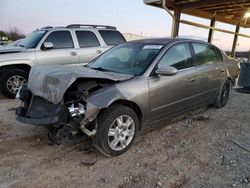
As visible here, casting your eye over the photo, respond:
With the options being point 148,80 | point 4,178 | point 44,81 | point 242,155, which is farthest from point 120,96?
point 242,155

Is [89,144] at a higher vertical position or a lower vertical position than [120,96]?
lower

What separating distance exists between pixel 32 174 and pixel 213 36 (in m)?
11.2

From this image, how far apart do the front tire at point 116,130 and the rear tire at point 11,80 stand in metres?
4.20

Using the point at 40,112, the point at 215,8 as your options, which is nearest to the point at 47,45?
the point at 40,112

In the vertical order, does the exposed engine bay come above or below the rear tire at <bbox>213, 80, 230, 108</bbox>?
above

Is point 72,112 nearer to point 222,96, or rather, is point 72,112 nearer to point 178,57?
point 178,57

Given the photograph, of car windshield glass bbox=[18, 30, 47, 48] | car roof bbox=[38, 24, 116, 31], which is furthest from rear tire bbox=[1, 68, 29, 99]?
car roof bbox=[38, 24, 116, 31]

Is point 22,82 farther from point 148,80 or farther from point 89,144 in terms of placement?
point 148,80

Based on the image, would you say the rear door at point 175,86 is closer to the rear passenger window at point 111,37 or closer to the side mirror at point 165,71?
the side mirror at point 165,71

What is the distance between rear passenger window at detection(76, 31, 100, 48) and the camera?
745cm

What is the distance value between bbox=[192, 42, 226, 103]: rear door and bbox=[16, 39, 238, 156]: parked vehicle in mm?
21

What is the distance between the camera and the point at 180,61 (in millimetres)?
4301

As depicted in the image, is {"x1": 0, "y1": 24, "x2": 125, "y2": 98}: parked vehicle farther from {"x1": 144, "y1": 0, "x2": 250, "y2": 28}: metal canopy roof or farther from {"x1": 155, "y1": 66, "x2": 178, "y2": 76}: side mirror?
{"x1": 155, "y1": 66, "x2": 178, "y2": 76}: side mirror

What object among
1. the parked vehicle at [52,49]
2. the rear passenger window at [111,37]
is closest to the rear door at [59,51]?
the parked vehicle at [52,49]
